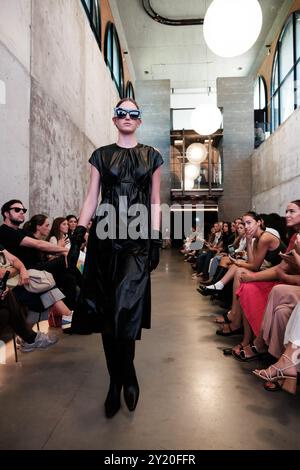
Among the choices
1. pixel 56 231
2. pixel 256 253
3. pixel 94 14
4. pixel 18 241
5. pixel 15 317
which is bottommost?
pixel 15 317

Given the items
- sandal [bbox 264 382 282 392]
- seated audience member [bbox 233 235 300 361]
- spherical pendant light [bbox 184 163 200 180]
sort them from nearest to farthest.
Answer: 1. sandal [bbox 264 382 282 392]
2. seated audience member [bbox 233 235 300 361]
3. spherical pendant light [bbox 184 163 200 180]

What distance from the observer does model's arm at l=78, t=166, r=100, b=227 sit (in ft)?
6.11

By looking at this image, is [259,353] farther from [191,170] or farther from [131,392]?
[191,170]

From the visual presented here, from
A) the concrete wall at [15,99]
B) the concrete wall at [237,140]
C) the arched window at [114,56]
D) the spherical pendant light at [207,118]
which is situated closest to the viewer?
the concrete wall at [15,99]

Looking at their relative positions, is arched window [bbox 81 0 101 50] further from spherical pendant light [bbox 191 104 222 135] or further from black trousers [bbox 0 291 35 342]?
black trousers [bbox 0 291 35 342]

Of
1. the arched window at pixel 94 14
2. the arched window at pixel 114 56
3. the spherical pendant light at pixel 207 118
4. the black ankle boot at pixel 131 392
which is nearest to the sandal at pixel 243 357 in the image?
the black ankle boot at pixel 131 392

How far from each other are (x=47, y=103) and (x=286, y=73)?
7536 mm

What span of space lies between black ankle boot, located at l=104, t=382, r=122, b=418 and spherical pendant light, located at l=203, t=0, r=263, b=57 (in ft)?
16.1

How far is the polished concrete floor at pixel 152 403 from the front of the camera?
1.51 m

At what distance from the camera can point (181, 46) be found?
11.5m

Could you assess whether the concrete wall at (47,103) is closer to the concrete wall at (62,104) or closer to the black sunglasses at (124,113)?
the concrete wall at (62,104)

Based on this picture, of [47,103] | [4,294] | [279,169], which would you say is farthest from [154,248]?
[279,169]

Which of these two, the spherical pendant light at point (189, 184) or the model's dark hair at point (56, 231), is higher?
the spherical pendant light at point (189, 184)

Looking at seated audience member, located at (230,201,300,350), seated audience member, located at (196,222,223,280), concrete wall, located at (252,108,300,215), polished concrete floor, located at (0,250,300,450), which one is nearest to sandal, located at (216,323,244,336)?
polished concrete floor, located at (0,250,300,450)
